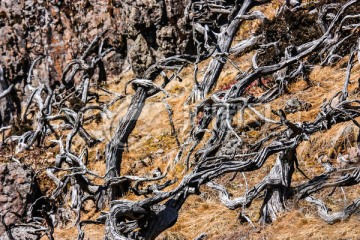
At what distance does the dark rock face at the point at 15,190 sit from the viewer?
11.7 meters

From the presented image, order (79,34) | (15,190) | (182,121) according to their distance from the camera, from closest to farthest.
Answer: (15,190) → (182,121) → (79,34)

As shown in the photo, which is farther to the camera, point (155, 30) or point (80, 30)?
point (80, 30)

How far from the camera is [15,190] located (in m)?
11.9

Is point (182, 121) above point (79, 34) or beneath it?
beneath

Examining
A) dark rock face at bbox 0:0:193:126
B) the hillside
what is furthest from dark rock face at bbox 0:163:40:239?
dark rock face at bbox 0:0:193:126

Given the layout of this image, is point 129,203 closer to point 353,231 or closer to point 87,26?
point 353,231

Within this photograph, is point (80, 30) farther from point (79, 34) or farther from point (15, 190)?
point (15, 190)

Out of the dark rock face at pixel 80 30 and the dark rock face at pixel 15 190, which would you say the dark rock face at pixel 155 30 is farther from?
the dark rock face at pixel 15 190

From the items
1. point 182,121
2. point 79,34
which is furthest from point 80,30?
point 182,121

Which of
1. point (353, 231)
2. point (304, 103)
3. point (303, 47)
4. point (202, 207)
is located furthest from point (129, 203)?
point (303, 47)

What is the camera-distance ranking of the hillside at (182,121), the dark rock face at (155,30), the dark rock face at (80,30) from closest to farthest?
1. the hillside at (182,121)
2. the dark rock face at (155,30)
3. the dark rock face at (80,30)

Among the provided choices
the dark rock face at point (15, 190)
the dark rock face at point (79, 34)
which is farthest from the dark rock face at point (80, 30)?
the dark rock face at point (15, 190)

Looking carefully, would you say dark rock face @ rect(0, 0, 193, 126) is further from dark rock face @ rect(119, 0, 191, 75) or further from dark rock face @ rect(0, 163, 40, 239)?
dark rock face @ rect(0, 163, 40, 239)

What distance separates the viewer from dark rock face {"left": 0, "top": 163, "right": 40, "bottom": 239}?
11.7 m
